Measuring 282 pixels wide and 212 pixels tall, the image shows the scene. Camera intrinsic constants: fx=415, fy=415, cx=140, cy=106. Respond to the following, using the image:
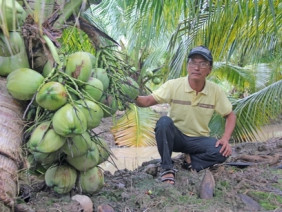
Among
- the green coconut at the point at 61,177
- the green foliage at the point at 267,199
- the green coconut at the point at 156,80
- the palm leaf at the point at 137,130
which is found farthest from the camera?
the green coconut at the point at 156,80

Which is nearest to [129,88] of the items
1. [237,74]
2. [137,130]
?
[137,130]

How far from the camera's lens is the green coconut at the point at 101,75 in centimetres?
206

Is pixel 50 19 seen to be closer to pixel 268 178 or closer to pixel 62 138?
pixel 62 138

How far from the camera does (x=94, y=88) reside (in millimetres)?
1910

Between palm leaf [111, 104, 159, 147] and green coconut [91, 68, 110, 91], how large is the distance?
574 cm

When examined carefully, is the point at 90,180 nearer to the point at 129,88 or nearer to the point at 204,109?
the point at 129,88

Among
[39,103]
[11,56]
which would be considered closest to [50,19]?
[11,56]

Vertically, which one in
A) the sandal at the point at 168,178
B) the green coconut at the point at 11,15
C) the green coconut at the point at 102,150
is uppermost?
the green coconut at the point at 11,15

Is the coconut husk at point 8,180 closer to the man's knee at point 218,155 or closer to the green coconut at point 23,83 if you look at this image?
the green coconut at point 23,83

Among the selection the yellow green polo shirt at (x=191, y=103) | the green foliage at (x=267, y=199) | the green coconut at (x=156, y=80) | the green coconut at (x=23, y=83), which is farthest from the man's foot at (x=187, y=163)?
the green coconut at (x=156, y=80)

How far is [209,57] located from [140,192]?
113cm

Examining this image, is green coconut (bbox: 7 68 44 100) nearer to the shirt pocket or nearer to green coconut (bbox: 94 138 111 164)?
green coconut (bbox: 94 138 111 164)

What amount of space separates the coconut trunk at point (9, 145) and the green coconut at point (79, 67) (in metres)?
0.28

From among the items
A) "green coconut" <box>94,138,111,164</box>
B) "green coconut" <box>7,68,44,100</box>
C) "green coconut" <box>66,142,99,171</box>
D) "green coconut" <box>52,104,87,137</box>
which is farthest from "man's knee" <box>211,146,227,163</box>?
"green coconut" <box>7,68,44,100</box>
